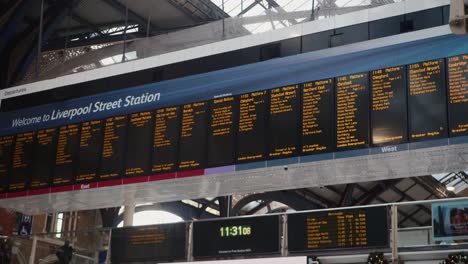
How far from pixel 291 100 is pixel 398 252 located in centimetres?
345

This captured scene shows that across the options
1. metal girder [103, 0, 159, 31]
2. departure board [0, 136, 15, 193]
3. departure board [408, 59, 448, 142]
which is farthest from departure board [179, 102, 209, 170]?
metal girder [103, 0, 159, 31]

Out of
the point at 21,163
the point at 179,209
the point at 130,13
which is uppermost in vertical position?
the point at 130,13

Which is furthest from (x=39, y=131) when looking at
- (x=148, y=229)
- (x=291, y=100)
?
(x=291, y=100)

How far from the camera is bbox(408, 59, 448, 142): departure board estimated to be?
472 inches

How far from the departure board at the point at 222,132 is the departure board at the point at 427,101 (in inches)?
138

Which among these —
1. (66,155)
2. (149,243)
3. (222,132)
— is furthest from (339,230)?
(66,155)

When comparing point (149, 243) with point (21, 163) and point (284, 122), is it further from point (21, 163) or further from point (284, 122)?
point (284, 122)

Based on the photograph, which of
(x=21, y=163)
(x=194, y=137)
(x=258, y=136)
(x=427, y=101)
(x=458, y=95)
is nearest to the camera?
(x=458, y=95)

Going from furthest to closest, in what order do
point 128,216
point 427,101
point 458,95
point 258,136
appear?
point 128,216, point 258,136, point 427,101, point 458,95

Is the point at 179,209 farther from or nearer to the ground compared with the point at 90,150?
farther from the ground

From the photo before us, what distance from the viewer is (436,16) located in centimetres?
1302

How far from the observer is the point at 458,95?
11945mm

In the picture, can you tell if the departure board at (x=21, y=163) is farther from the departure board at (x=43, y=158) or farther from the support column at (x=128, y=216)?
the support column at (x=128, y=216)

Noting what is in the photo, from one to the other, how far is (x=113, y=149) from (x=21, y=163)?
8.42 ft
